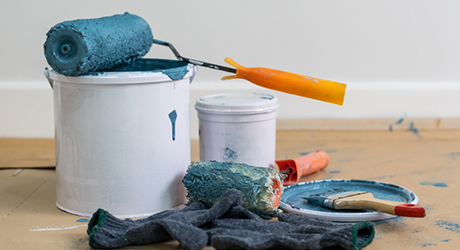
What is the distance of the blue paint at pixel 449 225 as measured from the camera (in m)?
1.07

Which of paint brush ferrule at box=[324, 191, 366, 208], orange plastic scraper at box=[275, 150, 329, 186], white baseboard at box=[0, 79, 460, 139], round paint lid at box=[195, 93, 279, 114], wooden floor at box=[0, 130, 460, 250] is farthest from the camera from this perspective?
white baseboard at box=[0, 79, 460, 139]

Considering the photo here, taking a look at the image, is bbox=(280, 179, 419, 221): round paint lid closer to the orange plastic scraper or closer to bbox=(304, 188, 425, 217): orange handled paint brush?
bbox=(304, 188, 425, 217): orange handled paint brush

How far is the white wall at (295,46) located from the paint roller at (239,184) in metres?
0.88

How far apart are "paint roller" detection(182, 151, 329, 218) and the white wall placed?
2.90 ft

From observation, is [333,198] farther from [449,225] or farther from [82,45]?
[82,45]

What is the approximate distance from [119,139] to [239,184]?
0.28 meters

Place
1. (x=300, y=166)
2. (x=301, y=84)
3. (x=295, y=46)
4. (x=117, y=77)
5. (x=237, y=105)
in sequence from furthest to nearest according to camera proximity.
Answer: (x=295, y=46)
(x=300, y=166)
(x=237, y=105)
(x=301, y=84)
(x=117, y=77)

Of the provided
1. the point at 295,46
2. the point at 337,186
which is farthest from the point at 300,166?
the point at 295,46

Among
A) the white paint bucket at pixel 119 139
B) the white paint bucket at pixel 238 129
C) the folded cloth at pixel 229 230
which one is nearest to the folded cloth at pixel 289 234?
the folded cloth at pixel 229 230

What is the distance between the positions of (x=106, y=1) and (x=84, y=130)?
97cm

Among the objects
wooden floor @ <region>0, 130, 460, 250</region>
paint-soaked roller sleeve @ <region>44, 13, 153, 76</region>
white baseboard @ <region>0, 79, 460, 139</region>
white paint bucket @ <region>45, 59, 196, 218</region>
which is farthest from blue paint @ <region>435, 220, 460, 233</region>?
white baseboard @ <region>0, 79, 460, 139</region>

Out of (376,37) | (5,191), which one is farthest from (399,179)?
(5,191)

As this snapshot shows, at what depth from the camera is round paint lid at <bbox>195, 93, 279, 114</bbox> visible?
4.37ft

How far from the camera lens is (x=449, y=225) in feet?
3.59
